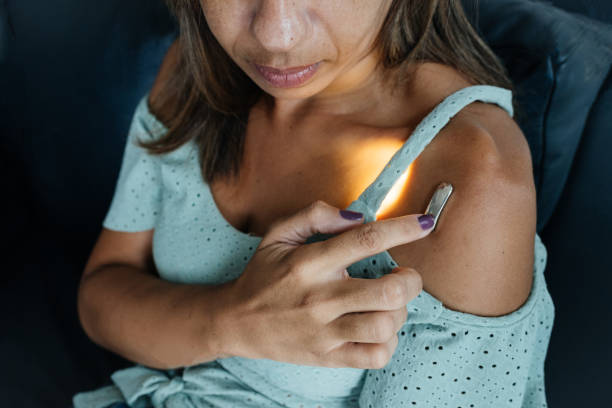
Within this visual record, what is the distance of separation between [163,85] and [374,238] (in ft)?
2.17

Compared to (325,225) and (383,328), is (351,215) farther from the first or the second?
→ (383,328)

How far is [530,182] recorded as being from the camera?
60 centimetres

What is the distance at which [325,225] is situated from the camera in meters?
0.63

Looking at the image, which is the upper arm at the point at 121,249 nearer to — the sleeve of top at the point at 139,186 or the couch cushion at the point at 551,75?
the sleeve of top at the point at 139,186

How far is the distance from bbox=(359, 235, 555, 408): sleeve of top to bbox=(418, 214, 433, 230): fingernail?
3.5 inches

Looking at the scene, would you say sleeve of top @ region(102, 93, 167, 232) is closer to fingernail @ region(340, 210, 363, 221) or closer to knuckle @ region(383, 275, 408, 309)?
fingernail @ region(340, 210, 363, 221)

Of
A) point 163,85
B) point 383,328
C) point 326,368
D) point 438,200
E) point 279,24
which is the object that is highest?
point 279,24

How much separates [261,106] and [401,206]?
1.36 ft

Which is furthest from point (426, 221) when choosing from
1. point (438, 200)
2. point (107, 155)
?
point (107, 155)

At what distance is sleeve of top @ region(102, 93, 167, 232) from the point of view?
3.17ft

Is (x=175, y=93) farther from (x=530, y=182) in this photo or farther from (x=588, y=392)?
(x=588, y=392)

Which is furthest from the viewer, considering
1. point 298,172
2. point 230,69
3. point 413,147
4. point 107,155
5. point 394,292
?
point 107,155

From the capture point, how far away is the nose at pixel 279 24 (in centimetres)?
59

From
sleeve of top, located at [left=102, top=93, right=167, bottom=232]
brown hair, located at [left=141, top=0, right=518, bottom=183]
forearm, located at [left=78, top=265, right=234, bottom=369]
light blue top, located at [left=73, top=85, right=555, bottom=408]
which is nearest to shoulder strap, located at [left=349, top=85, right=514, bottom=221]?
→ light blue top, located at [left=73, top=85, right=555, bottom=408]
